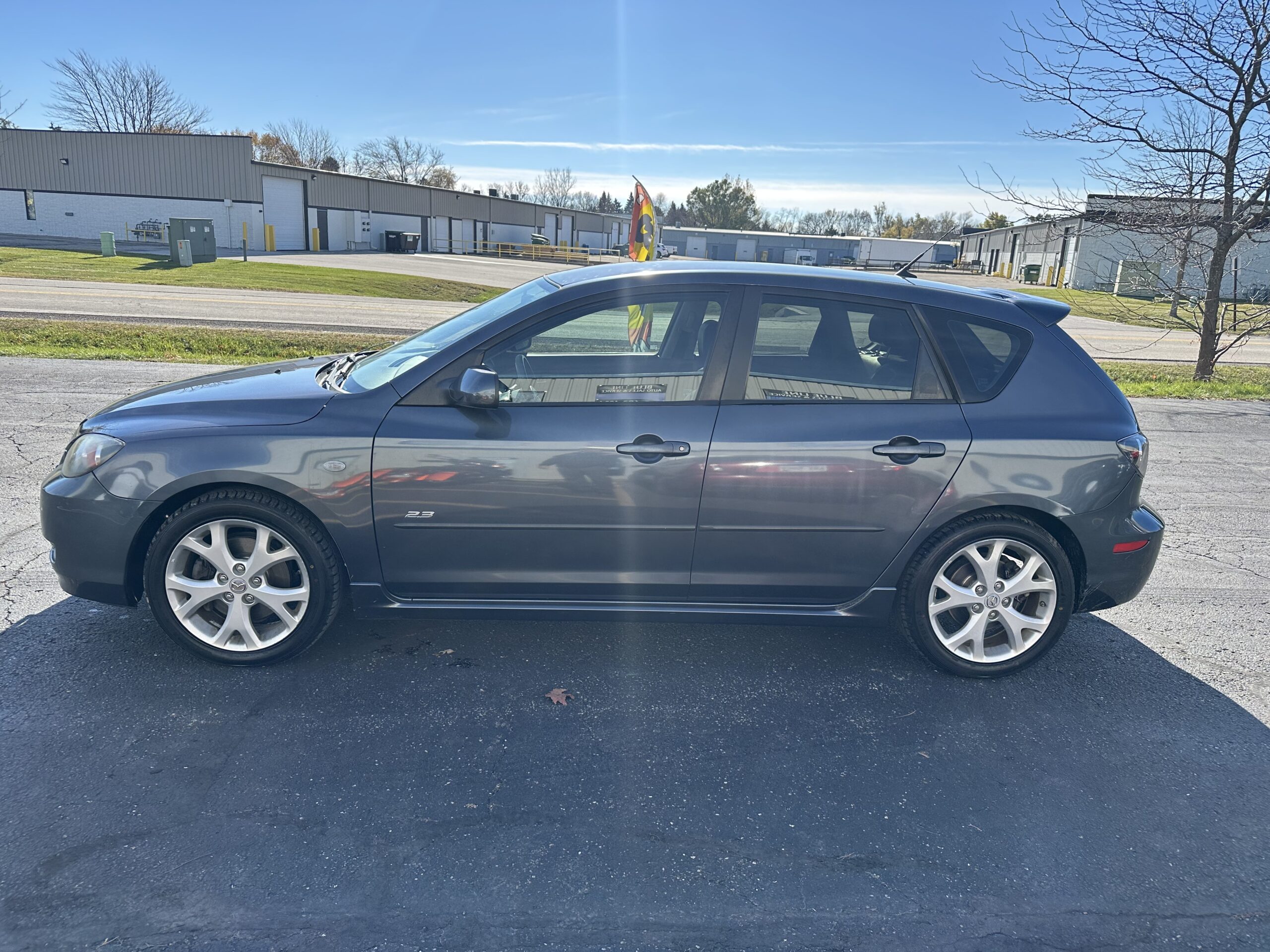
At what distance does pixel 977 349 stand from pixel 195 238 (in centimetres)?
3737

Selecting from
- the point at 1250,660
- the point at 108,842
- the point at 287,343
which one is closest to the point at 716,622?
the point at 108,842

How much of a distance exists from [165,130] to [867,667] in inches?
3389

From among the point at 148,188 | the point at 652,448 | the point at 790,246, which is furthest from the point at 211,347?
the point at 790,246

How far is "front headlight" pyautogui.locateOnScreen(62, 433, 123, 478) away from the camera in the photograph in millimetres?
3615

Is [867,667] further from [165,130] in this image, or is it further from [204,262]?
[165,130]

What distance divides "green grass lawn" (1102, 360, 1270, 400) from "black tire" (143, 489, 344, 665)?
10377 mm

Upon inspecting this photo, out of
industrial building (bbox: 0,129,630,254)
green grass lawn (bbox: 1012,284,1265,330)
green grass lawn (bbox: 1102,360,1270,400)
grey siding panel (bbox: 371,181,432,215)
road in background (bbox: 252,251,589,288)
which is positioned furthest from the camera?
grey siding panel (bbox: 371,181,432,215)

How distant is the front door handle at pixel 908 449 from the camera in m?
3.71

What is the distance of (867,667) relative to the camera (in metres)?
4.07

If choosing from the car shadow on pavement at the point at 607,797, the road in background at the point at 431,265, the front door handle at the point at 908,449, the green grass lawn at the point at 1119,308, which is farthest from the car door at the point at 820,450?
the road in background at the point at 431,265

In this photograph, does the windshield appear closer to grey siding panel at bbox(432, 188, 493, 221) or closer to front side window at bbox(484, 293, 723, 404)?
front side window at bbox(484, 293, 723, 404)

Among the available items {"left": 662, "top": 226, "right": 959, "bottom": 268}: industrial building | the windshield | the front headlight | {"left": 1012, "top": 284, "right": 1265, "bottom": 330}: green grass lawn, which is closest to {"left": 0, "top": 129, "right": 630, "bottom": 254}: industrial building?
{"left": 662, "top": 226, "right": 959, "bottom": 268}: industrial building

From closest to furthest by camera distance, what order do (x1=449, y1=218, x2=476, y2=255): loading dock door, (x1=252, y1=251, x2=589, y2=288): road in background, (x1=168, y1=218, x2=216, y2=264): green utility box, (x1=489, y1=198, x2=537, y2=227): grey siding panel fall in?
(x1=168, y1=218, x2=216, y2=264): green utility box → (x1=252, y1=251, x2=589, y2=288): road in background → (x1=449, y1=218, x2=476, y2=255): loading dock door → (x1=489, y1=198, x2=537, y2=227): grey siding panel

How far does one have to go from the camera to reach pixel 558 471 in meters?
3.59
